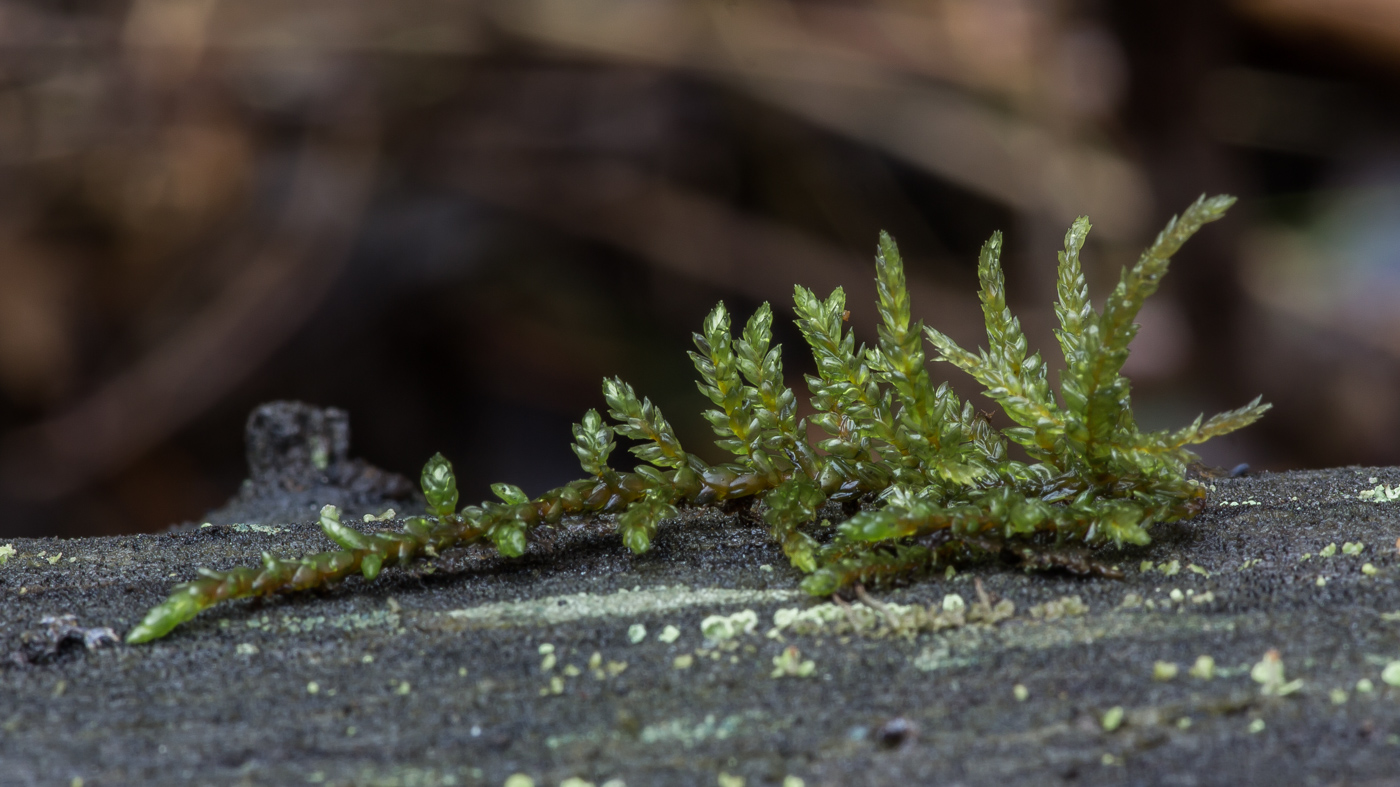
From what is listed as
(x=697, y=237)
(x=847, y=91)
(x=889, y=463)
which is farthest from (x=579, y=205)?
(x=889, y=463)

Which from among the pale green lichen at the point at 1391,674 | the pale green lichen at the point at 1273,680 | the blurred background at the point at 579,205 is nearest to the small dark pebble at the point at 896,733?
the pale green lichen at the point at 1273,680

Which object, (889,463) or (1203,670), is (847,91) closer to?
(889,463)

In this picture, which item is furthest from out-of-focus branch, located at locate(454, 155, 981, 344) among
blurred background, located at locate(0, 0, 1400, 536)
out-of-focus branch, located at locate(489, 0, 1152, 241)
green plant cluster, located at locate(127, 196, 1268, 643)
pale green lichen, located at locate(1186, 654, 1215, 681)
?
pale green lichen, located at locate(1186, 654, 1215, 681)

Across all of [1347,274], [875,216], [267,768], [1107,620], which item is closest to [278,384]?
[875,216]

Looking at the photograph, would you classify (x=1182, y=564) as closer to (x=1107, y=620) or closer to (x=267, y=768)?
(x=1107, y=620)

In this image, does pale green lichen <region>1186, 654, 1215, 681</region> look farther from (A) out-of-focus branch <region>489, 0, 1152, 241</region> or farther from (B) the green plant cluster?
(A) out-of-focus branch <region>489, 0, 1152, 241</region>

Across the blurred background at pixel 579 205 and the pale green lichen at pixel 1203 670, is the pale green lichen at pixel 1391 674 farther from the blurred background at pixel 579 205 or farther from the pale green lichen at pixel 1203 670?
the blurred background at pixel 579 205
